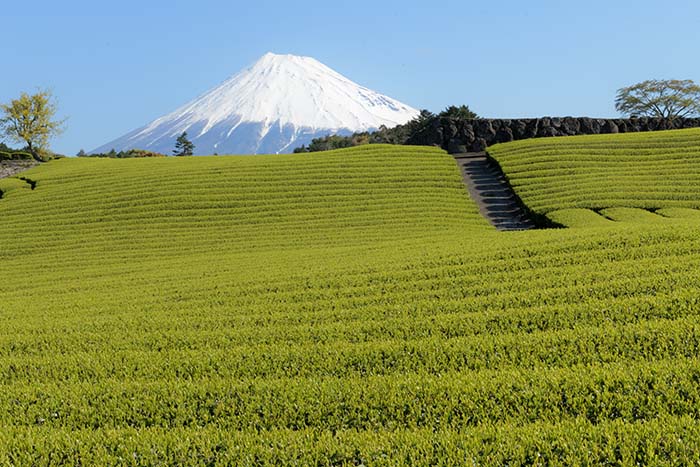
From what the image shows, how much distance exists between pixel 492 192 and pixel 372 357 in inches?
902

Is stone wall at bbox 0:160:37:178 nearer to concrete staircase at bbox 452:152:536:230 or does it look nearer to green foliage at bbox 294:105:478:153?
concrete staircase at bbox 452:152:536:230

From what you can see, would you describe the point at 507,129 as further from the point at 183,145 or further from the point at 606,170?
the point at 183,145

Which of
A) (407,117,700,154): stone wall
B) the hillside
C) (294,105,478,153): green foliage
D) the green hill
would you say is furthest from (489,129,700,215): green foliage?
(294,105,478,153): green foliage

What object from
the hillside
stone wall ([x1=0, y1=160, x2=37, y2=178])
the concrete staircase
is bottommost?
the hillside

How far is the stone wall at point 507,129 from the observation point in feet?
123

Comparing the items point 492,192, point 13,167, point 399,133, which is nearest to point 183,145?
point 399,133

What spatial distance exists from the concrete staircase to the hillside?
26.5 ft

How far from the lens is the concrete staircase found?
Answer: 2369cm

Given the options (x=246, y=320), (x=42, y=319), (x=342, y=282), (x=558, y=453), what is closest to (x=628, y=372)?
(x=558, y=453)

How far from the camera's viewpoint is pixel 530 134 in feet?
123

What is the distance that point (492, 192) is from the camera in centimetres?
2838

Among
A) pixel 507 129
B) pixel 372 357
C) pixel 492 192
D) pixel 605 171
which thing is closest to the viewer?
pixel 372 357

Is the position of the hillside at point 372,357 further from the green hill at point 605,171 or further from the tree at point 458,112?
the tree at point 458,112

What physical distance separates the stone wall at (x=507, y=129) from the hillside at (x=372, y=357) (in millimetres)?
21704
